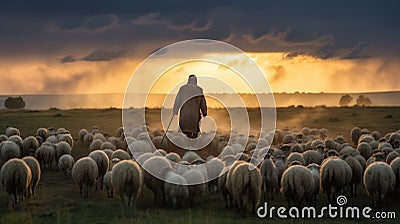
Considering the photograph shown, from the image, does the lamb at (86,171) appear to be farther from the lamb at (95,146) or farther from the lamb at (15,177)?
the lamb at (95,146)

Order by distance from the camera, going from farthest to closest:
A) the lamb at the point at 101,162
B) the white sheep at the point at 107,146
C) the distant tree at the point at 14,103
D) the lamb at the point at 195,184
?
the distant tree at the point at 14,103 < the white sheep at the point at 107,146 < the lamb at the point at 101,162 < the lamb at the point at 195,184

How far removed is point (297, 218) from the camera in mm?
13578

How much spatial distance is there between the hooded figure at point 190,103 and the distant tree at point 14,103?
5033 cm

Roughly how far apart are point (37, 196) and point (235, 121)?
92.3ft

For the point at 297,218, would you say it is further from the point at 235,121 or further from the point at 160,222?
the point at 235,121

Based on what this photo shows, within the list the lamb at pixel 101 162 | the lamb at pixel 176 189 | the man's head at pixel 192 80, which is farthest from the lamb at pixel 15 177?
the man's head at pixel 192 80

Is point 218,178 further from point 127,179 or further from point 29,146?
point 29,146

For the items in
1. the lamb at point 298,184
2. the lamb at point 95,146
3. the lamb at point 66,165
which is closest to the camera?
the lamb at point 298,184

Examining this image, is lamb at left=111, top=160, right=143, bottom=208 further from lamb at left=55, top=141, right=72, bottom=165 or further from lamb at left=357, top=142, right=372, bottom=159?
lamb at left=357, top=142, right=372, bottom=159

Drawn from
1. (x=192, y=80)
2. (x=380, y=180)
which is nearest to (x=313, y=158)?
(x=380, y=180)

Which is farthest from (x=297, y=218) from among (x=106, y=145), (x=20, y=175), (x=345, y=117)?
(x=345, y=117)

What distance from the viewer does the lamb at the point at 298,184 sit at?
13664mm

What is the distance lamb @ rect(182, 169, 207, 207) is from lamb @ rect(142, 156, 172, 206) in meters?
0.64
